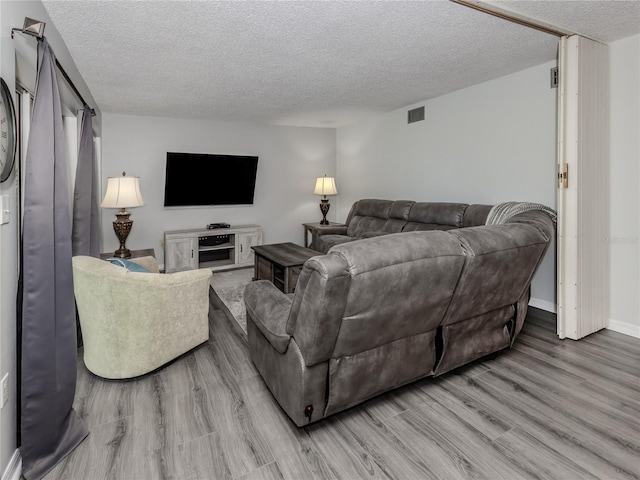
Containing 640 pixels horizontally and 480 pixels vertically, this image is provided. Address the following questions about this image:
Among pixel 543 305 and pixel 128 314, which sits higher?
pixel 128 314

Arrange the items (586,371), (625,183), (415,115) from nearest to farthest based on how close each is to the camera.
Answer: (586,371)
(625,183)
(415,115)

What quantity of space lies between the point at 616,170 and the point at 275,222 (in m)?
4.72

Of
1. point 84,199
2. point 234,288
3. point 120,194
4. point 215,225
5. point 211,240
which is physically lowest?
point 234,288

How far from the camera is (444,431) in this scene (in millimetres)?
1868

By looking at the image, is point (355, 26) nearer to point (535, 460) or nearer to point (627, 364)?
point (535, 460)

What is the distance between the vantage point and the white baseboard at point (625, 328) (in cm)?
299

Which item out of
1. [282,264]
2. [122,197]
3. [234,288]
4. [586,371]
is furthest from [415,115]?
[122,197]

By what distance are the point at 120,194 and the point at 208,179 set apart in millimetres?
2051

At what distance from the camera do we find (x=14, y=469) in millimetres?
1582

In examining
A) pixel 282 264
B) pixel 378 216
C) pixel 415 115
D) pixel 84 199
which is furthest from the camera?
pixel 378 216

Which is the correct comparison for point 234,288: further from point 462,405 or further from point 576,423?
point 576,423

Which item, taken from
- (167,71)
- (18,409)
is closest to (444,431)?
(18,409)

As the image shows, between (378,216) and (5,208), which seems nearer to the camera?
(5,208)

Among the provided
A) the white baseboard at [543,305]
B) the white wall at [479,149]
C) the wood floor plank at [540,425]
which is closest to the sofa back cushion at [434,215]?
the white wall at [479,149]
